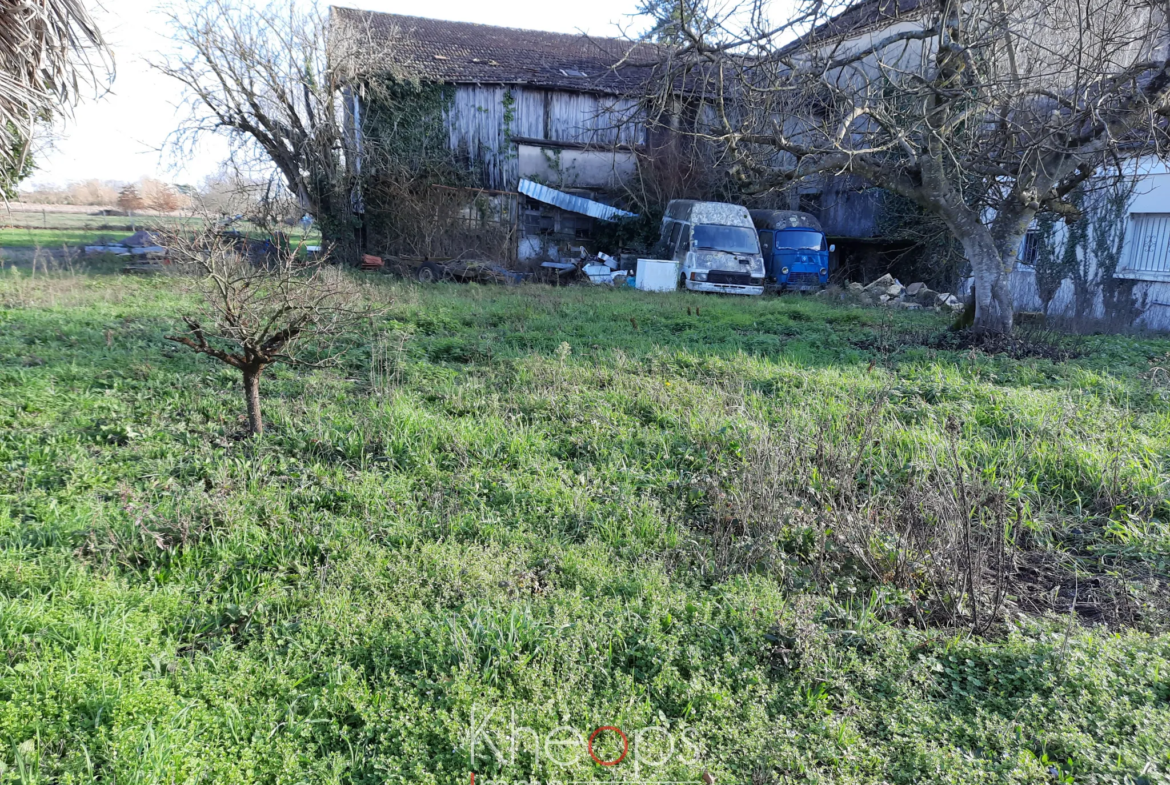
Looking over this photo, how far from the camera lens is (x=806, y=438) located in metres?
5.44

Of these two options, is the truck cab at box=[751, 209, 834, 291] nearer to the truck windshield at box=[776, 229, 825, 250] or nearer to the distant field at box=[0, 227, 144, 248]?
the truck windshield at box=[776, 229, 825, 250]

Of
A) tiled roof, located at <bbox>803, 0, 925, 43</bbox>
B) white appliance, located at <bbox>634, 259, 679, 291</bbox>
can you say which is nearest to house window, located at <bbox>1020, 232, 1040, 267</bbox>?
white appliance, located at <bbox>634, 259, 679, 291</bbox>

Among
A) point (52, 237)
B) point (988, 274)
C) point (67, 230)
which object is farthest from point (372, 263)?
point (67, 230)

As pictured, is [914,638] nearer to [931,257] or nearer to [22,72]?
[22,72]

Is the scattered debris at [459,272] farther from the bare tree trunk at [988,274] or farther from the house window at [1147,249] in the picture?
the house window at [1147,249]

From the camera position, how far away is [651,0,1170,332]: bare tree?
772 cm

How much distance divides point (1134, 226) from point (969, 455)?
1207 cm

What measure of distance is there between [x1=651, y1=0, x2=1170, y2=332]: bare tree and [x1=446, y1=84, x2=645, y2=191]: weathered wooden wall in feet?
39.3

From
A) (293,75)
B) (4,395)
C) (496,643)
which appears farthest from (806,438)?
(293,75)

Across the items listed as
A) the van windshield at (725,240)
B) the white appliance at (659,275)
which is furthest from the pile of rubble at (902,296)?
the white appliance at (659,275)

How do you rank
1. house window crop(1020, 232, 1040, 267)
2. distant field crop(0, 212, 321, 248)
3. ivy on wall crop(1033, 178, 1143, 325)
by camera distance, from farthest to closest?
distant field crop(0, 212, 321, 248)
house window crop(1020, 232, 1040, 267)
ivy on wall crop(1033, 178, 1143, 325)

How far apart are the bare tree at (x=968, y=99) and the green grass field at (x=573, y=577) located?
10.1 feet

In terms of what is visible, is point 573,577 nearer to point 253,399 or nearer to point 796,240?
point 253,399

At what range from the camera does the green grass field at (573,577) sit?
2635mm
